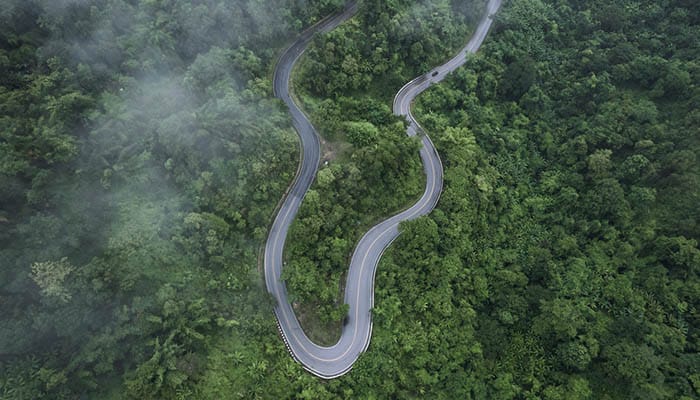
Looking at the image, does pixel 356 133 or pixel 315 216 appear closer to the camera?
pixel 315 216

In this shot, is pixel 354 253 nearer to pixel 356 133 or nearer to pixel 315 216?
pixel 315 216

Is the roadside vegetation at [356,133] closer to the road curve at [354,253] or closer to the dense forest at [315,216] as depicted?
the dense forest at [315,216]

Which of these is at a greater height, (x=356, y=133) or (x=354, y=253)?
(x=356, y=133)

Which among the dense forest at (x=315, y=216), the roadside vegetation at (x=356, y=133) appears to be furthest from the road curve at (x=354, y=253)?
the dense forest at (x=315, y=216)

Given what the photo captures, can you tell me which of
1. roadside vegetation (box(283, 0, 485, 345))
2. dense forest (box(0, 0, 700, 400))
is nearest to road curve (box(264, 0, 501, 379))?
roadside vegetation (box(283, 0, 485, 345))

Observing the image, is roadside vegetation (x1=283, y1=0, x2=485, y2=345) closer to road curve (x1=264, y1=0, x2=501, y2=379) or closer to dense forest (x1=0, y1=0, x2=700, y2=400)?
dense forest (x1=0, y1=0, x2=700, y2=400)

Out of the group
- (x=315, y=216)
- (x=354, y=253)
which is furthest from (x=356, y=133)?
(x=354, y=253)

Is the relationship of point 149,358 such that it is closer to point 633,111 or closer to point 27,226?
point 27,226

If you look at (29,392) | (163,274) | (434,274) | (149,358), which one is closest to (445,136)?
(434,274)
